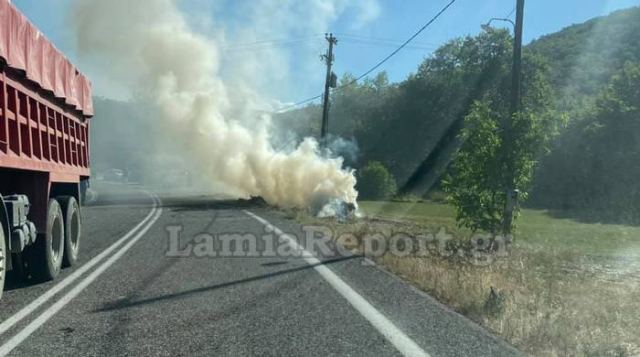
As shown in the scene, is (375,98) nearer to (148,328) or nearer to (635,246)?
(635,246)

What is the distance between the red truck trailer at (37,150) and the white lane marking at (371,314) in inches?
145

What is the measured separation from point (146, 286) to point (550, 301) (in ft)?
16.2

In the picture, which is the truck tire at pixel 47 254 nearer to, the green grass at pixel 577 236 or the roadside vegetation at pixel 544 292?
the roadside vegetation at pixel 544 292

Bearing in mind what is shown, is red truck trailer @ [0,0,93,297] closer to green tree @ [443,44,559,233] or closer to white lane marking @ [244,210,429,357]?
white lane marking @ [244,210,429,357]

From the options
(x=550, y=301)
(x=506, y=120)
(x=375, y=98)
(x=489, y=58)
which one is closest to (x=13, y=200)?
(x=550, y=301)

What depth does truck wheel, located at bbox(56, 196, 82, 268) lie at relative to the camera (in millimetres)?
10016

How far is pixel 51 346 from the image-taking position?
5.51 m

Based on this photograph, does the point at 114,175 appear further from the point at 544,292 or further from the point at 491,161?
the point at 544,292

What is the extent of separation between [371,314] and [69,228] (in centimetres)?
552

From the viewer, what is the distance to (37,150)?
8250 millimetres

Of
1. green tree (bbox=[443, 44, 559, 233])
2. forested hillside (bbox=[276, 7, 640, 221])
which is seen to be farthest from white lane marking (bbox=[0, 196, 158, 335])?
forested hillside (bbox=[276, 7, 640, 221])

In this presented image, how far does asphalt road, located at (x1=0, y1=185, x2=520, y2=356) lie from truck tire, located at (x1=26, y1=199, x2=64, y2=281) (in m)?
0.20

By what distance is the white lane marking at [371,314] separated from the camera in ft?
18.2

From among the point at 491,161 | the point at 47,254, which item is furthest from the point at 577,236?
the point at 47,254
